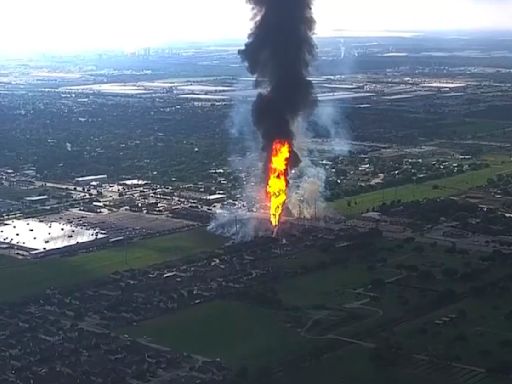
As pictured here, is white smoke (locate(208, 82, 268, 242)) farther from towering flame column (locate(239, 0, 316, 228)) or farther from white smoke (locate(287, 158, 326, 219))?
towering flame column (locate(239, 0, 316, 228))

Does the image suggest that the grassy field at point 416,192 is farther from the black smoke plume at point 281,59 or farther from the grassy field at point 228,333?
the grassy field at point 228,333

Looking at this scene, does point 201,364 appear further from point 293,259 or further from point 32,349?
point 293,259

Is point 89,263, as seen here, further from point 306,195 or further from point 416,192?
point 416,192

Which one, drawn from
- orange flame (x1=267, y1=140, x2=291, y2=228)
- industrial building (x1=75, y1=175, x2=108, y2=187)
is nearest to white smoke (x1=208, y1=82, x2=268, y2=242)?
orange flame (x1=267, y1=140, x2=291, y2=228)

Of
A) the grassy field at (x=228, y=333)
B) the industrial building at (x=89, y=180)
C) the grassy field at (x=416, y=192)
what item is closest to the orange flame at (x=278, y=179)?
the grassy field at (x=416, y=192)

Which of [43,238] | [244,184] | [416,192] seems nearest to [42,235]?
[43,238]
